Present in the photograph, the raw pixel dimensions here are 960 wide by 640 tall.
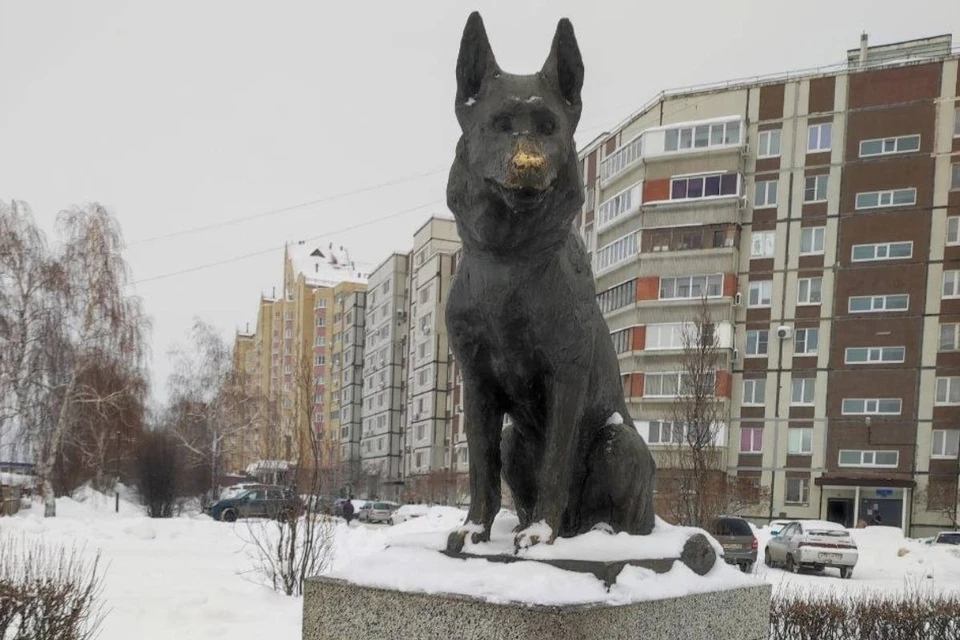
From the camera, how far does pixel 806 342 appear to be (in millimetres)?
33812

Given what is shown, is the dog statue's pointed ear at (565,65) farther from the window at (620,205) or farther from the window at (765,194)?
the window at (765,194)

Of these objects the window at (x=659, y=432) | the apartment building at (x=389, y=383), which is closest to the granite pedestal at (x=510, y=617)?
the window at (x=659, y=432)

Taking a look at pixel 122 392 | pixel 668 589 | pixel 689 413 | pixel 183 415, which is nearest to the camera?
pixel 668 589

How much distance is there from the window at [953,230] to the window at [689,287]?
852 centimetres

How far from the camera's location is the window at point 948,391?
103 ft

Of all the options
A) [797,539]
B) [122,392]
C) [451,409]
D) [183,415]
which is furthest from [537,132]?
[451,409]

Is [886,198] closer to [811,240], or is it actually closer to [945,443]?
[811,240]

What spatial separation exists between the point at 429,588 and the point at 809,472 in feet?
109

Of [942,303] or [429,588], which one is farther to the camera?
[942,303]

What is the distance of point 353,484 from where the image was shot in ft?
184

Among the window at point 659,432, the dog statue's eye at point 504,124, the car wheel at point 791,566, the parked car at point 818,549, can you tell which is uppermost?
the dog statue's eye at point 504,124

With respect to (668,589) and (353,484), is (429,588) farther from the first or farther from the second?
(353,484)

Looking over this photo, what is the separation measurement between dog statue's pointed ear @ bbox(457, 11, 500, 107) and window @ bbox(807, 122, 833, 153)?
34.1 m

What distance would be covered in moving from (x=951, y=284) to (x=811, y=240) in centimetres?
531
